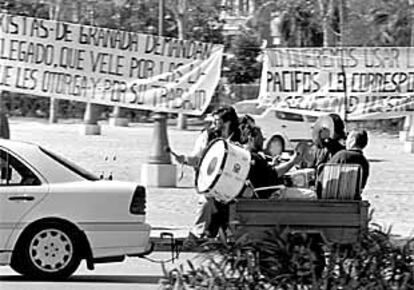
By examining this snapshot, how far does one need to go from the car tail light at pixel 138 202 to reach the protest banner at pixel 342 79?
808 centimetres

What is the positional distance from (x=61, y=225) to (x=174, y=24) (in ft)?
156

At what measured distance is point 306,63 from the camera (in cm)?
1958

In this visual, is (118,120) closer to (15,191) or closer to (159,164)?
(159,164)

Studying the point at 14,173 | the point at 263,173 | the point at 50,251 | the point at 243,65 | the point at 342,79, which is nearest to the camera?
the point at 263,173

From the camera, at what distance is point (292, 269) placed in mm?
6289

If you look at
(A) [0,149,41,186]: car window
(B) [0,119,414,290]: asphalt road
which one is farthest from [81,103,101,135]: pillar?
(A) [0,149,41,186]: car window

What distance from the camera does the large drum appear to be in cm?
945

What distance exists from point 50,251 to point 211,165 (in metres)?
2.75

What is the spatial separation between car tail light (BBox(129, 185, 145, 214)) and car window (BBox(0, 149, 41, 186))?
970 millimetres

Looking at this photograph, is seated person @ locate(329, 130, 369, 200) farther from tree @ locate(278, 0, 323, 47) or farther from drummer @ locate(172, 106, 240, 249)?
tree @ locate(278, 0, 323, 47)

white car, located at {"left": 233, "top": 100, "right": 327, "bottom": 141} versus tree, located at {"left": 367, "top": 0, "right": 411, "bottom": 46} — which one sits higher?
tree, located at {"left": 367, "top": 0, "right": 411, "bottom": 46}

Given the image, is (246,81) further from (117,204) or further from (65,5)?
(117,204)

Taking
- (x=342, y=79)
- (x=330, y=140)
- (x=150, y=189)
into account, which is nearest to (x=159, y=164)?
(x=150, y=189)

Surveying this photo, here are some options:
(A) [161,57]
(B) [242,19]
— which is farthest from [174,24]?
(A) [161,57]
